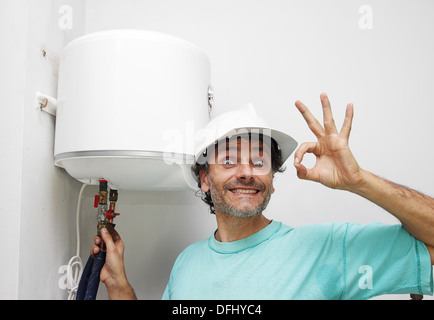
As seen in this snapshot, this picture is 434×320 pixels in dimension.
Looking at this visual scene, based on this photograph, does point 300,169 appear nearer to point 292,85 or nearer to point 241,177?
point 241,177

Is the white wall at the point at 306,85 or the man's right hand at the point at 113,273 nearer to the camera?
the man's right hand at the point at 113,273

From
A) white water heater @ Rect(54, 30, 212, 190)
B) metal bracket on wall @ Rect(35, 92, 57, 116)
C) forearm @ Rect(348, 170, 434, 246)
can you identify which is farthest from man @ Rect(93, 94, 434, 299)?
metal bracket on wall @ Rect(35, 92, 57, 116)

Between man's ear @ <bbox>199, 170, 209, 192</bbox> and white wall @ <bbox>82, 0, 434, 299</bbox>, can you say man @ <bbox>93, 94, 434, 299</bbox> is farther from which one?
white wall @ <bbox>82, 0, 434, 299</bbox>

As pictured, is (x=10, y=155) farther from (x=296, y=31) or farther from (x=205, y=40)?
(x=296, y=31)

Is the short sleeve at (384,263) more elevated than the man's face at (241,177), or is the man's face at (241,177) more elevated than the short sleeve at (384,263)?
the man's face at (241,177)

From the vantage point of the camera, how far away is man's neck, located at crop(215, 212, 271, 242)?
1147mm

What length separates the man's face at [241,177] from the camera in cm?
109

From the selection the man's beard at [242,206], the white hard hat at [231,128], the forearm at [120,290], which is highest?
the white hard hat at [231,128]

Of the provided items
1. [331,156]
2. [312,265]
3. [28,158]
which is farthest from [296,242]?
[28,158]

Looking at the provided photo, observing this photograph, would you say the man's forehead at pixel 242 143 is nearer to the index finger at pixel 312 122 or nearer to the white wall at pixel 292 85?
the index finger at pixel 312 122

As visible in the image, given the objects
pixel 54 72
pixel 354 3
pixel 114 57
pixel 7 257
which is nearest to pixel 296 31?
pixel 354 3

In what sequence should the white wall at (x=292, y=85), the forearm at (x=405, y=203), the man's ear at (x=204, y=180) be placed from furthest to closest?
the white wall at (x=292, y=85) → the man's ear at (x=204, y=180) → the forearm at (x=405, y=203)

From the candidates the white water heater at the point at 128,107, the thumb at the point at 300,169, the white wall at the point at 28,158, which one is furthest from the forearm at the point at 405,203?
the white wall at the point at 28,158

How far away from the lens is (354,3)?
1.47 m
